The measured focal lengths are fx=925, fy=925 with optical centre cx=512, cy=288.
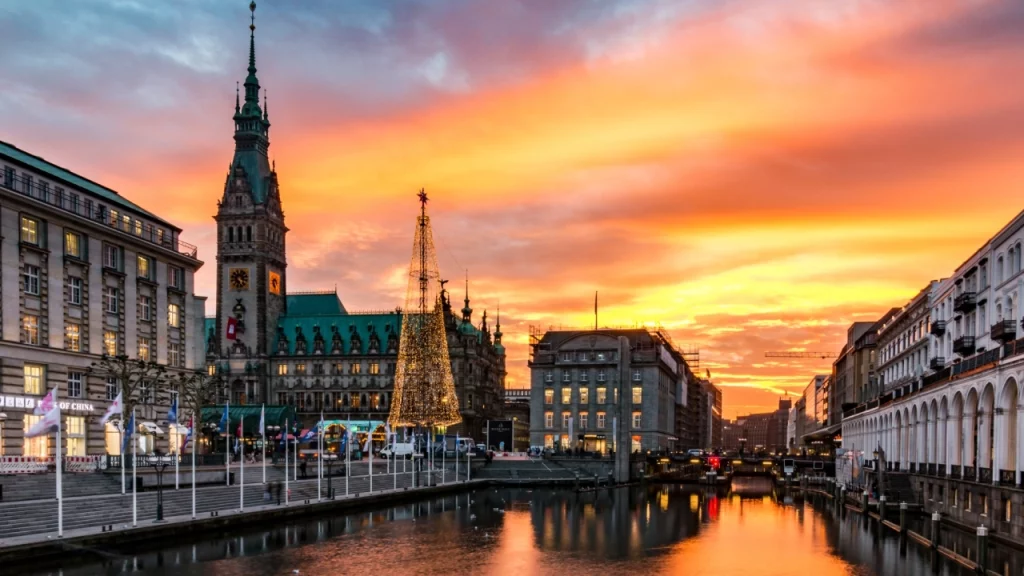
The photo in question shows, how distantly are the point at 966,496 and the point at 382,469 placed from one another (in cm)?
8023

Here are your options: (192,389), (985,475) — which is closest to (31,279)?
(192,389)

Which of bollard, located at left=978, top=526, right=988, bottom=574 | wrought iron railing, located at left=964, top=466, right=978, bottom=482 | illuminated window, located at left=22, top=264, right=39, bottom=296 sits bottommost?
bollard, located at left=978, top=526, right=988, bottom=574

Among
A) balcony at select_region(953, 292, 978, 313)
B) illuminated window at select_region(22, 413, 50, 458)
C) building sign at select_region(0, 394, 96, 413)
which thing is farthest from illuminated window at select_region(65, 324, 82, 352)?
balcony at select_region(953, 292, 978, 313)

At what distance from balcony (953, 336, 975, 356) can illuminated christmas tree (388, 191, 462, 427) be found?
69400 mm

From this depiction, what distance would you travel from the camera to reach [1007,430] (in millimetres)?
60688

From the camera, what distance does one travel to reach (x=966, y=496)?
225 ft

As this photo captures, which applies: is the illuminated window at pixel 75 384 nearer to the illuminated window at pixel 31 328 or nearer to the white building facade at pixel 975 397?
the illuminated window at pixel 31 328

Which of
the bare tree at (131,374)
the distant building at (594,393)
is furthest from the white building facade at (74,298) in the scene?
the distant building at (594,393)

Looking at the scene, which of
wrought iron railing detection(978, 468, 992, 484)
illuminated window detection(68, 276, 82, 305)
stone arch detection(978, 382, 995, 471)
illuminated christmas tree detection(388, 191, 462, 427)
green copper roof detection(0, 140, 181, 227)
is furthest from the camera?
illuminated christmas tree detection(388, 191, 462, 427)

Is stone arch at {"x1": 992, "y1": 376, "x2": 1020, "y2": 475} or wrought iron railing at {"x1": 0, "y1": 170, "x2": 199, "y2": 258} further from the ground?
wrought iron railing at {"x1": 0, "y1": 170, "x2": 199, "y2": 258}

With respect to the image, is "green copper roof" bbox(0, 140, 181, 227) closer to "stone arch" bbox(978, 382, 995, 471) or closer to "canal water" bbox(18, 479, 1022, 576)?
"canal water" bbox(18, 479, 1022, 576)

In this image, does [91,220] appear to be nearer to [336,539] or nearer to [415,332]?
[336,539]

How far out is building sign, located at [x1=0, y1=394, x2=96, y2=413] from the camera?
240 feet

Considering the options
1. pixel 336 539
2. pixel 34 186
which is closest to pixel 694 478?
pixel 336 539
